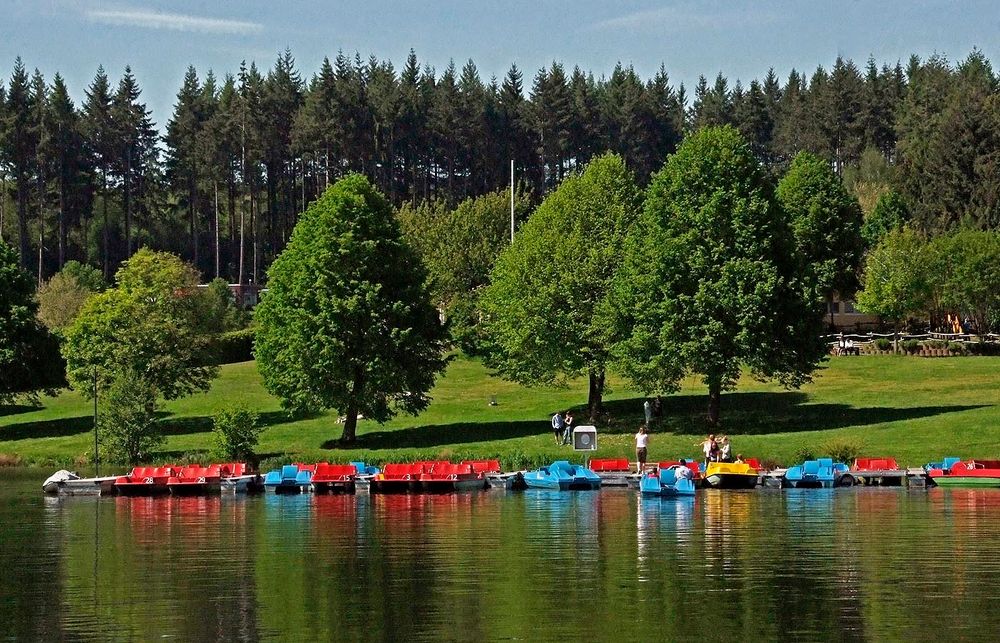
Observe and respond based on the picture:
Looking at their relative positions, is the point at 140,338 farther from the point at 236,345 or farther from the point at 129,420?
the point at 236,345

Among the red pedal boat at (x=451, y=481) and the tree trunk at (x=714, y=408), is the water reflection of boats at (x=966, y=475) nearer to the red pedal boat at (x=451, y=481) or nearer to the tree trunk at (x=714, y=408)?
the red pedal boat at (x=451, y=481)

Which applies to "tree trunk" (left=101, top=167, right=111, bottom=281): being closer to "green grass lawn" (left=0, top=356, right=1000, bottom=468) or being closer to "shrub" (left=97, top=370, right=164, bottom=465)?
"green grass lawn" (left=0, top=356, right=1000, bottom=468)

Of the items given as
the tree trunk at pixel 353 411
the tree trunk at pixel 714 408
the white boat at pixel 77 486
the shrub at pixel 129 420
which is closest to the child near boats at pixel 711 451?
the tree trunk at pixel 714 408

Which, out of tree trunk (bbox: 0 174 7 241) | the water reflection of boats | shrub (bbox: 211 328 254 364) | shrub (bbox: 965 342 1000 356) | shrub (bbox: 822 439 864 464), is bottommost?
the water reflection of boats

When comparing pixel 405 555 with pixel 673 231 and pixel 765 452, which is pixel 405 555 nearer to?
pixel 765 452

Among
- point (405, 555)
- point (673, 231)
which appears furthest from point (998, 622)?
point (673, 231)

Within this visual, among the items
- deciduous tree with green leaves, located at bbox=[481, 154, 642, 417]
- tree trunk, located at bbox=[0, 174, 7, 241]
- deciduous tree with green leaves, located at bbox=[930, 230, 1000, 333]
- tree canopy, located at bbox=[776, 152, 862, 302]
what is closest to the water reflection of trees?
deciduous tree with green leaves, located at bbox=[481, 154, 642, 417]

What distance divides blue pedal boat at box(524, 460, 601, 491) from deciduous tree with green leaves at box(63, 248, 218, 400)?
38.7m

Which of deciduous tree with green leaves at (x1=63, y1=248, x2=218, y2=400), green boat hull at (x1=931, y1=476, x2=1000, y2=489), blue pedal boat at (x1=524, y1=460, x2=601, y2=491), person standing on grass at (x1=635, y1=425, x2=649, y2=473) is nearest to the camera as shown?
green boat hull at (x1=931, y1=476, x2=1000, y2=489)

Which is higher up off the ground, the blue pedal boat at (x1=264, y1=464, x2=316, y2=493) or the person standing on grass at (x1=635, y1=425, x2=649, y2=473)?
the person standing on grass at (x1=635, y1=425, x2=649, y2=473)

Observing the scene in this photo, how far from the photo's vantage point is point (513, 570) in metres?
39.9

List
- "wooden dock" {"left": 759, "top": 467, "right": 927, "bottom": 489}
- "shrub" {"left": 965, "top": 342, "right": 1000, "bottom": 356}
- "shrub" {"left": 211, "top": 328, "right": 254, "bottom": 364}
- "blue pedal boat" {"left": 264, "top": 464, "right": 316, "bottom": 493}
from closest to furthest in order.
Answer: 1. "wooden dock" {"left": 759, "top": 467, "right": 927, "bottom": 489}
2. "blue pedal boat" {"left": 264, "top": 464, "right": 316, "bottom": 493}
3. "shrub" {"left": 965, "top": 342, "right": 1000, "bottom": 356}
4. "shrub" {"left": 211, "top": 328, "right": 254, "bottom": 364}

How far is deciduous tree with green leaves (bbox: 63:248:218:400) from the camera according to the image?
103250 millimetres

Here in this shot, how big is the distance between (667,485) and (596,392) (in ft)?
104
